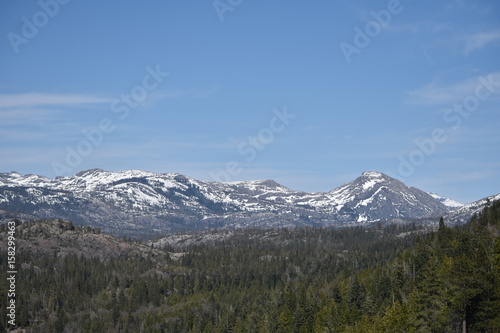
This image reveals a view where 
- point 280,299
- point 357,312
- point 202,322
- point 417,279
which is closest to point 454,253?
point 417,279

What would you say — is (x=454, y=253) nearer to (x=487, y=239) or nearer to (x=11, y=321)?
(x=487, y=239)

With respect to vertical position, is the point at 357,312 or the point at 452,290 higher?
the point at 452,290

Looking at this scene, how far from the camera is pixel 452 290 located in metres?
80.2

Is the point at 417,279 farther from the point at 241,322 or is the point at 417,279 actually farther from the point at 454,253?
the point at 241,322

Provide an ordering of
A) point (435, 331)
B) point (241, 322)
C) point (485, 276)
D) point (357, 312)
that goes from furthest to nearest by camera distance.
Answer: point (241, 322) → point (357, 312) → point (435, 331) → point (485, 276)

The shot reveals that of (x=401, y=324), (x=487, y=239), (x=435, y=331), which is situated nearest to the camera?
(x=435, y=331)

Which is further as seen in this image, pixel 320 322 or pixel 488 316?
pixel 320 322

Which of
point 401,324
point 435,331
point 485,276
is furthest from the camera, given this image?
point 401,324

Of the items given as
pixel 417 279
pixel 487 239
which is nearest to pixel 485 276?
pixel 417 279

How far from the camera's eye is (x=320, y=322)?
146 meters

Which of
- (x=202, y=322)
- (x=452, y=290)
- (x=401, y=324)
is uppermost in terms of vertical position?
(x=452, y=290)

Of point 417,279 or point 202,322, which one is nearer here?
point 417,279

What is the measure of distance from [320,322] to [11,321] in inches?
4451

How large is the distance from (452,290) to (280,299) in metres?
113
